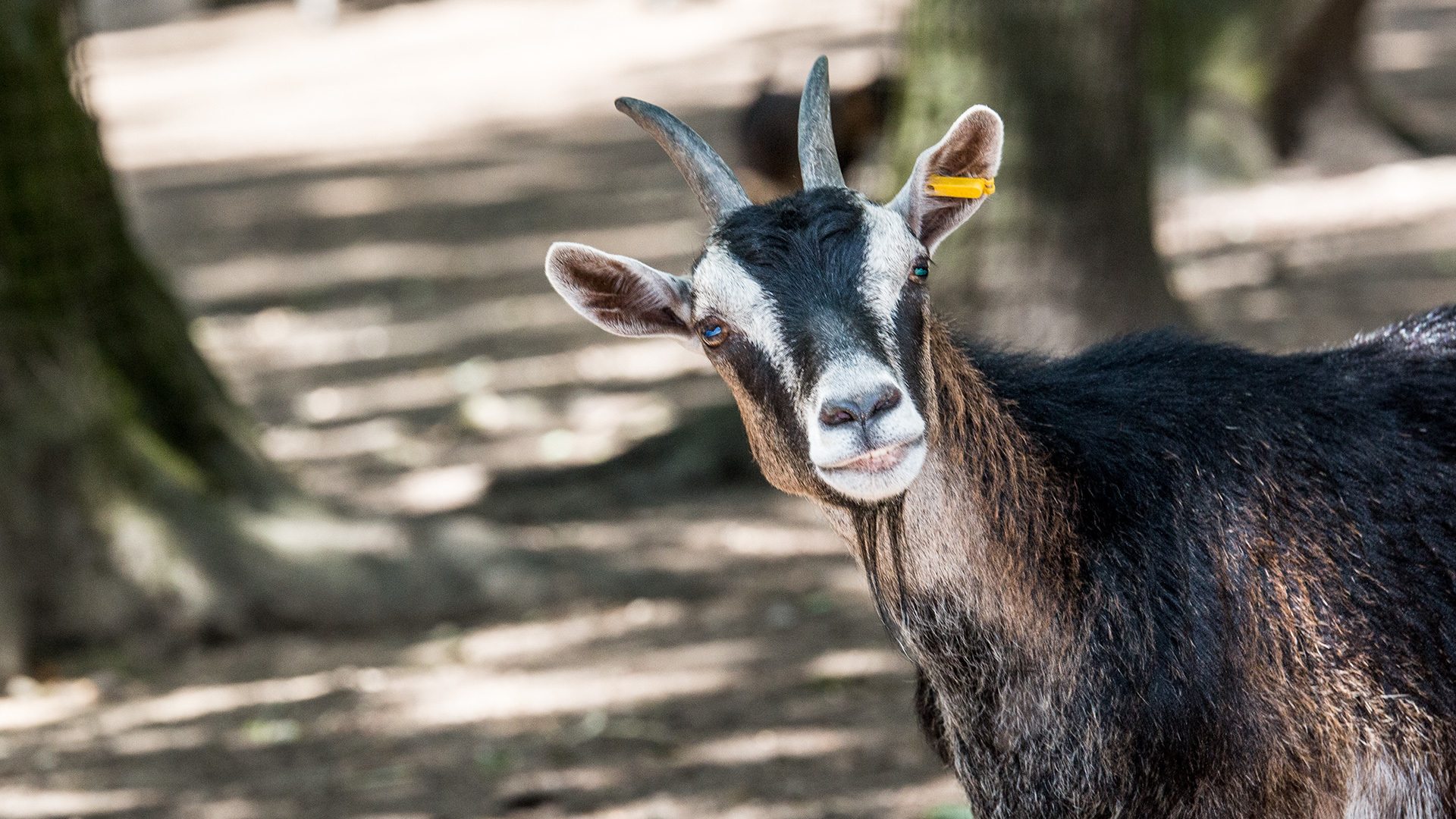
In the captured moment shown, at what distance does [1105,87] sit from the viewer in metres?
6.57

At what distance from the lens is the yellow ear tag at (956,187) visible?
11.5 feet

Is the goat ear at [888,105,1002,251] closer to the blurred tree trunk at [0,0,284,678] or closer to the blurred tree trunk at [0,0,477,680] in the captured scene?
the blurred tree trunk at [0,0,477,680]

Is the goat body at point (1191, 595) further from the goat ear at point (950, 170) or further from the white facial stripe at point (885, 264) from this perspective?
the goat ear at point (950, 170)

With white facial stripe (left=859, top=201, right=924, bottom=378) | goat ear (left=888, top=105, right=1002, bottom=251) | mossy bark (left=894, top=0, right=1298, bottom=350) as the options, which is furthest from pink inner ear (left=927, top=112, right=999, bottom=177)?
mossy bark (left=894, top=0, right=1298, bottom=350)

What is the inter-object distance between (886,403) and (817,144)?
0.90m

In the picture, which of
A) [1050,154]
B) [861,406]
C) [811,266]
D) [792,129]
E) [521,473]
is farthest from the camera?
[792,129]

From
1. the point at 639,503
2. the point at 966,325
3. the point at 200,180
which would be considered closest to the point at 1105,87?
the point at 966,325

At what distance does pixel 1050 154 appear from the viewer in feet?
21.9

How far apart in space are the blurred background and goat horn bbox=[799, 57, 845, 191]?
38cm

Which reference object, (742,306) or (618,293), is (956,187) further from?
(618,293)

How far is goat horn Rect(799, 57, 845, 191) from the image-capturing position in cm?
359

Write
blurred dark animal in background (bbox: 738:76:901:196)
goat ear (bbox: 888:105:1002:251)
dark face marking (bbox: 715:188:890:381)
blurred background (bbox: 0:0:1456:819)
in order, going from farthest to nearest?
blurred dark animal in background (bbox: 738:76:901:196) → blurred background (bbox: 0:0:1456:819) → goat ear (bbox: 888:105:1002:251) → dark face marking (bbox: 715:188:890:381)

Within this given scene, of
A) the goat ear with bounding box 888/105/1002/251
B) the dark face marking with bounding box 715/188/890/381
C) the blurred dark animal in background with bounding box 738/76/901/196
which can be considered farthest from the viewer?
the blurred dark animal in background with bounding box 738/76/901/196

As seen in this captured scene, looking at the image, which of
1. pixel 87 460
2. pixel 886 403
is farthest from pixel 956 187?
pixel 87 460
